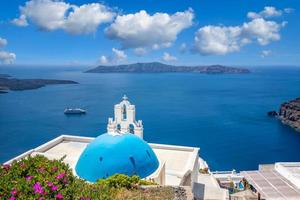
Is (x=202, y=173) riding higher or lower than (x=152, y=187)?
lower

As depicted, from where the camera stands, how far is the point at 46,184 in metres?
7.25

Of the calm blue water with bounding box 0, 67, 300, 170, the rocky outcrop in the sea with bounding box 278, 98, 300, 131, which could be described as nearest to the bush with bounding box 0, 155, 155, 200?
the calm blue water with bounding box 0, 67, 300, 170

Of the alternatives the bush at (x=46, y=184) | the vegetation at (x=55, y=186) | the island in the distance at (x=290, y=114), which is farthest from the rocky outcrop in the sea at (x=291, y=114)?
the bush at (x=46, y=184)

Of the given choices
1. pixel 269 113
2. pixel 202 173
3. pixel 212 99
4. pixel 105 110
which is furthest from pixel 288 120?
pixel 202 173

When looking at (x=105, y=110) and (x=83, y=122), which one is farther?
(x=105, y=110)

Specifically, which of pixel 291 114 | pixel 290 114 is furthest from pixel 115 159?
pixel 290 114

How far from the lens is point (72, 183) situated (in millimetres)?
8000

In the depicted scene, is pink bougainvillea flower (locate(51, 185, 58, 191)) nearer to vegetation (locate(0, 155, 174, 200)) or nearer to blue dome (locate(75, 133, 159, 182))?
vegetation (locate(0, 155, 174, 200))

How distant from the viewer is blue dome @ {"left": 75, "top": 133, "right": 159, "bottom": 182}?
12.9 meters

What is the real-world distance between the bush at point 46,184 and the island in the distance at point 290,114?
66.7 metres

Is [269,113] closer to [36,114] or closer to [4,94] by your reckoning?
[36,114]

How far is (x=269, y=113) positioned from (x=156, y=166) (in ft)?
233

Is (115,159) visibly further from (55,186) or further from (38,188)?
(38,188)

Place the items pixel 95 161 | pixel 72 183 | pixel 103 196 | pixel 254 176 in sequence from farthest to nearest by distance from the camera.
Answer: pixel 254 176
pixel 95 161
pixel 72 183
pixel 103 196
